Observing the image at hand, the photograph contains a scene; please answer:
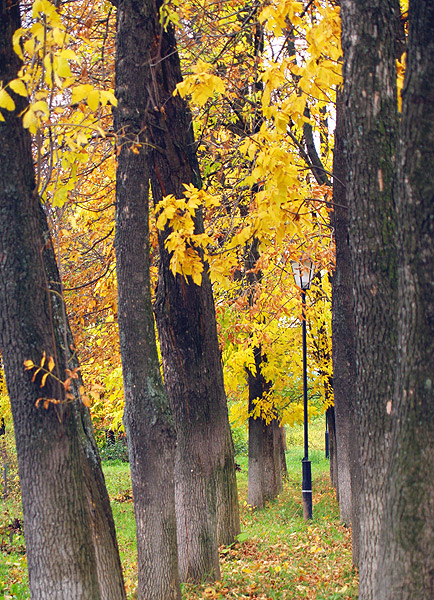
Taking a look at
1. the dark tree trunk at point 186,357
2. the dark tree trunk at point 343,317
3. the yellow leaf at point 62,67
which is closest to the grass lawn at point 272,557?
the dark tree trunk at point 186,357

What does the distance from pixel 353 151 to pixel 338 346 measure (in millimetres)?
4541

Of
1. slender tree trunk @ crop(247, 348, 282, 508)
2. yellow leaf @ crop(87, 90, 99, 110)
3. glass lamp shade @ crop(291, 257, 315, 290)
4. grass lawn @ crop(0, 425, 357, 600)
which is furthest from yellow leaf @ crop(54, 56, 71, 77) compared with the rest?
slender tree trunk @ crop(247, 348, 282, 508)

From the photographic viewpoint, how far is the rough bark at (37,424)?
426 cm

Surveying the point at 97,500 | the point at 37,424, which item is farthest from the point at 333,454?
the point at 37,424

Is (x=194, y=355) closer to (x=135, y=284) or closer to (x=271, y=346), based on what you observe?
(x=135, y=284)

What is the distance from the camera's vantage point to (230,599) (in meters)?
7.27

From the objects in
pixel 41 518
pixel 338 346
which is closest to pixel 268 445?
pixel 338 346

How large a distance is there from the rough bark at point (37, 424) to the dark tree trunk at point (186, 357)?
3.63 metres

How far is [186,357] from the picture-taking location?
806cm

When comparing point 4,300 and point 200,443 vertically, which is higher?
point 4,300

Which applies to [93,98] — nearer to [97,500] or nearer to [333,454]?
[97,500]

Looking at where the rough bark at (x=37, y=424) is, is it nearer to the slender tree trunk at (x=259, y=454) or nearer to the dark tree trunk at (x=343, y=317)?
the dark tree trunk at (x=343, y=317)

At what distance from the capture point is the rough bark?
14.0 ft

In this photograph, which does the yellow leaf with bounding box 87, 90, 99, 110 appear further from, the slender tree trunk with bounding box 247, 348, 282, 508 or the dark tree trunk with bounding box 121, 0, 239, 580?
the slender tree trunk with bounding box 247, 348, 282, 508
